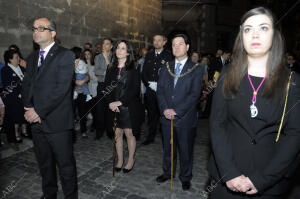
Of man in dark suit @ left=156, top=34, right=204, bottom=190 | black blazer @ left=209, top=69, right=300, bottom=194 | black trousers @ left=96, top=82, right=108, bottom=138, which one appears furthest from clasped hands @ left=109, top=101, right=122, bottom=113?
black blazer @ left=209, top=69, right=300, bottom=194

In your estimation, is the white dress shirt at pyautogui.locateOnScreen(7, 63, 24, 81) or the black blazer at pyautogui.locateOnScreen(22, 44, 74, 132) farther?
the white dress shirt at pyautogui.locateOnScreen(7, 63, 24, 81)

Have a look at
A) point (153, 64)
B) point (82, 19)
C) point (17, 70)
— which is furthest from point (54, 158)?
point (82, 19)

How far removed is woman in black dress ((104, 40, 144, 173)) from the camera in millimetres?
3977

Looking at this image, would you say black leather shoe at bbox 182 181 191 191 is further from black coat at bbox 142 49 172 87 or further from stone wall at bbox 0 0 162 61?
stone wall at bbox 0 0 162 61

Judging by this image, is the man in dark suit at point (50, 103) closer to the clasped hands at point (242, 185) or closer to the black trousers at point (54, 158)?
the black trousers at point (54, 158)

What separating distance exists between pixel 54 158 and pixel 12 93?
276cm

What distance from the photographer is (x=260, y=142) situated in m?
1.75

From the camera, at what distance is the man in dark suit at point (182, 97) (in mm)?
3543

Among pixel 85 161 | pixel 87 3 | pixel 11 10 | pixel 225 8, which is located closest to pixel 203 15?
pixel 225 8

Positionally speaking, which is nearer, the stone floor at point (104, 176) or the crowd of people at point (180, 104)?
the crowd of people at point (180, 104)

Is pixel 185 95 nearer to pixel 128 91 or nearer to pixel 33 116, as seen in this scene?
pixel 128 91

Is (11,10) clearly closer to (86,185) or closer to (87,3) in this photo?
(87,3)

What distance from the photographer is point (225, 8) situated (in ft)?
66.9

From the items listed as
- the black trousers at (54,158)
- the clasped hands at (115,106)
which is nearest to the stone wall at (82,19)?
the clasped hands at (115,106)
